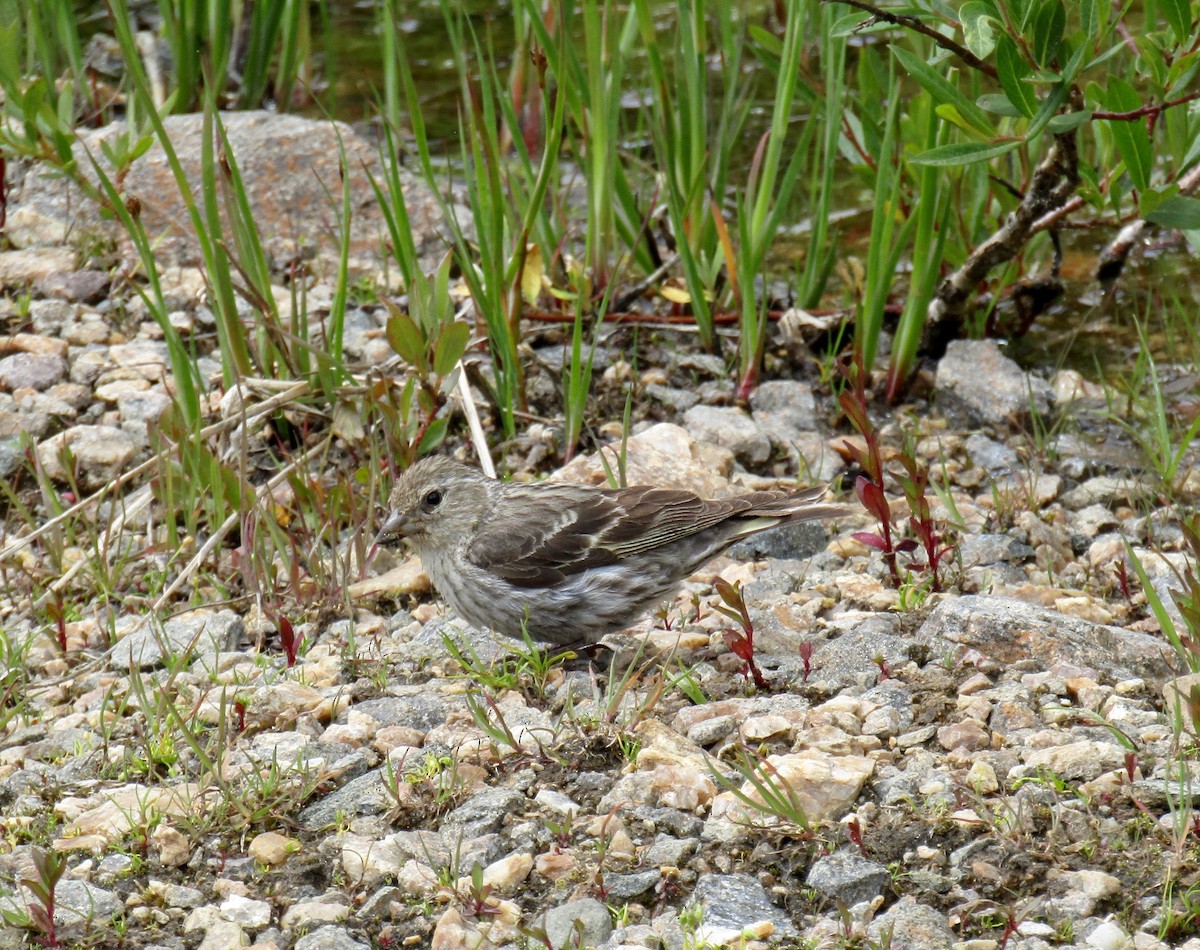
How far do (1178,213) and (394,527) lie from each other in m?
2.73

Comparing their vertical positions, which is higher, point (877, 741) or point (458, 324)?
point (458, 324)

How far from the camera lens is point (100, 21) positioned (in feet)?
34.2

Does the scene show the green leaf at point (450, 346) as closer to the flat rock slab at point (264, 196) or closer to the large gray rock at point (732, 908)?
the flat rock slab at point (264, 196)

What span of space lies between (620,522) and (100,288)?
3.17 metres

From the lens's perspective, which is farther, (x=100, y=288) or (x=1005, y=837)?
(x=100, y=288)

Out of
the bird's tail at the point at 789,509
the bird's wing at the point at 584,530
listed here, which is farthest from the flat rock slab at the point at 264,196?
the bird's tail at the point at 789,509

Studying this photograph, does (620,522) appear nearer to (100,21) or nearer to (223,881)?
(223,881)

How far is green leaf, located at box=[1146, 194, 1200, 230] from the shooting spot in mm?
4645

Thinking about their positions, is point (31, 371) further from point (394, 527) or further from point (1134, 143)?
point (1134, 143)

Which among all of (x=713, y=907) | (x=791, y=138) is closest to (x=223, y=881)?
(x=713, y=907)

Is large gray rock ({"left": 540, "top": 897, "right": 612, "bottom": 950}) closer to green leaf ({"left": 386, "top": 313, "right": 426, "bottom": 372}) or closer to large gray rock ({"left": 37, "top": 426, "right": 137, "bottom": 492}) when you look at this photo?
green leaf ({"left": 386, "top": 313, "right": 426, "bottom": 372})

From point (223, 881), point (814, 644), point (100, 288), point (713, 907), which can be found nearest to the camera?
point (713, 907)

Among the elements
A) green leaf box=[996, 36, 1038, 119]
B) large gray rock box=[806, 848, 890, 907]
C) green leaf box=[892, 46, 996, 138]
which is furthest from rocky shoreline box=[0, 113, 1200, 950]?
green leaf box=[996, 36, 1038, 119]

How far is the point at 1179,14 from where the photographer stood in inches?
163
